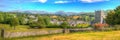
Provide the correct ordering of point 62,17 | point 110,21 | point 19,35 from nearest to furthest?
point 19,35, point 110,21, point 62,17

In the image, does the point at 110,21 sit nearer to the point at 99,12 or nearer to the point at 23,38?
the point at 99,12

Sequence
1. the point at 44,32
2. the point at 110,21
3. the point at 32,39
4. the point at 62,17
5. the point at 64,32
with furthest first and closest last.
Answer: the point at 62,17 < the point at 110,21 < the point at 64,32 < the point at 44,32 < the point at 32,39

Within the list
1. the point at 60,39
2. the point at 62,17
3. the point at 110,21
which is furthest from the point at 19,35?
the point at 62,17

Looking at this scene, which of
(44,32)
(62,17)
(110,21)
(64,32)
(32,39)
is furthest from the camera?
(62,17)

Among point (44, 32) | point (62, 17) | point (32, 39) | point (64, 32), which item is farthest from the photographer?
point (62, 17)

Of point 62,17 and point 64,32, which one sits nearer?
point 64,32

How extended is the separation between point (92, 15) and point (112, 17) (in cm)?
1687

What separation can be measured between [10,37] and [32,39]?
4.14ft

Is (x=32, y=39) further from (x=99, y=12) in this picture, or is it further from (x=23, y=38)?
(x=99, y=12)

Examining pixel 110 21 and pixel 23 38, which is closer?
pixel 23 38

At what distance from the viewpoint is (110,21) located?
55.6 m

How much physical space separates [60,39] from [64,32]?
4980mm

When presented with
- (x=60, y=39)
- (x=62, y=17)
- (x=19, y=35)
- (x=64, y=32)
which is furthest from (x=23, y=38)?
(x=62, y=17)

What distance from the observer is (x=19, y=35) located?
53.5 feet
